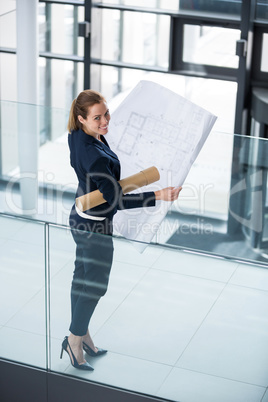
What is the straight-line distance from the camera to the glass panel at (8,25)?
8.64m

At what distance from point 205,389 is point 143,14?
4.93 meters

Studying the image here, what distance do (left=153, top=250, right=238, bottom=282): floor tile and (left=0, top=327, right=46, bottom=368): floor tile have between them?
97cm

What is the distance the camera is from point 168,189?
14.3 feet

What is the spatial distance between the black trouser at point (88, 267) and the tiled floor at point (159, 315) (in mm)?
45

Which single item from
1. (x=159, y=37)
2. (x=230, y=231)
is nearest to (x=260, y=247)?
(x=230, y=231)

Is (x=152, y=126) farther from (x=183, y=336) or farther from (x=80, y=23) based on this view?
(x=80, y=23)

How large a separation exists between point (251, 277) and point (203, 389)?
730mm

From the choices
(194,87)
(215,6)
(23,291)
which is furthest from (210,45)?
(23,291)

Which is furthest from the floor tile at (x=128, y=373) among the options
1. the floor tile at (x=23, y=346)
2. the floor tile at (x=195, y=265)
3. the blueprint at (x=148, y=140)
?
the blueprint at (x=148, y=140)

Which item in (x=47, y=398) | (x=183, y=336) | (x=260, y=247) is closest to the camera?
(x=183, y=336)

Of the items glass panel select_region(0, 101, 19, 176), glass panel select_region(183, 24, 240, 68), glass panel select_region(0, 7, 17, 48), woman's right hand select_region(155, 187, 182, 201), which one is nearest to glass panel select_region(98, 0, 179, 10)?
glass panel select_region(183, 24, 240, 68)

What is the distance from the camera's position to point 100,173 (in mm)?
4141

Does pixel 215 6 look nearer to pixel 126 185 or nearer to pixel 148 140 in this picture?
pixel 148 140

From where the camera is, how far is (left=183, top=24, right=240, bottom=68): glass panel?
25.7 ft
